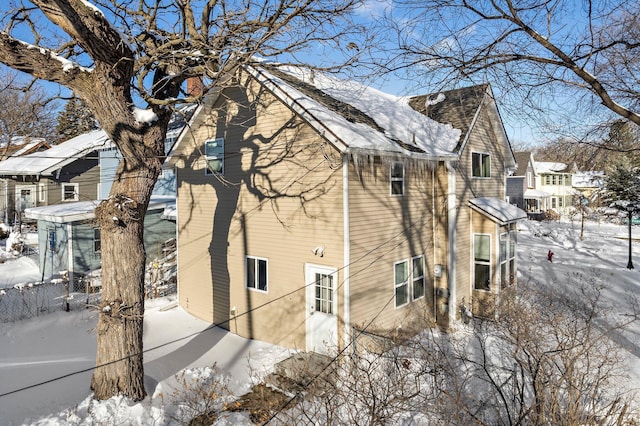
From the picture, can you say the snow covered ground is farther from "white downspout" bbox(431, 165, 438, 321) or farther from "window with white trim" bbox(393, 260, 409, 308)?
"white downspout" bbox(431, 165, 438, 321)

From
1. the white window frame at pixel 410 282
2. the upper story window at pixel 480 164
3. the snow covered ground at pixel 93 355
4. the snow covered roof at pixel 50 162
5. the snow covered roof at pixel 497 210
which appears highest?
the snow covered roof at pixel 50 162

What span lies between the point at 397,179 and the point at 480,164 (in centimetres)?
437

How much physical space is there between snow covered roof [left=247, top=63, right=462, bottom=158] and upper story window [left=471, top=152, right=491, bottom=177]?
4.01 ft

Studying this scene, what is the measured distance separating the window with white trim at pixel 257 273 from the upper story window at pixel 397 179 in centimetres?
378

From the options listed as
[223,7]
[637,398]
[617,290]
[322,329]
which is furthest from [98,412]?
[617,290]

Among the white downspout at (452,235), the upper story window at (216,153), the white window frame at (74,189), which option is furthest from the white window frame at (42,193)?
the white downspout at (452,235)

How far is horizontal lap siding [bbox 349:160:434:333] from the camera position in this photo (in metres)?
8.71

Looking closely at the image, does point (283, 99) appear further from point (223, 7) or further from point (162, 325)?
point (162, 325)

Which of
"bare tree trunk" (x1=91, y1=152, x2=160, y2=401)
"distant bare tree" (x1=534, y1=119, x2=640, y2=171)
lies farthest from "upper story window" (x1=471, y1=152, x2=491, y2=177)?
"bare tree trunk" (x1=91, y1=152, x2=160, y2=401)

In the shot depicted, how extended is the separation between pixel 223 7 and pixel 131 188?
422 centimetres

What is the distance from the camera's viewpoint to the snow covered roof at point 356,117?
8.33 m

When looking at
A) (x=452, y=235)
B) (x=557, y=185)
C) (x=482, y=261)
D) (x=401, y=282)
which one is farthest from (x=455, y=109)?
(x=557, y=185)

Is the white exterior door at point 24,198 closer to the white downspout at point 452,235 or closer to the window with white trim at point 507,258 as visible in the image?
the white downspout at point 452,235

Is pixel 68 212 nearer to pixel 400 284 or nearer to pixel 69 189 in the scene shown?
pixel 69 189
